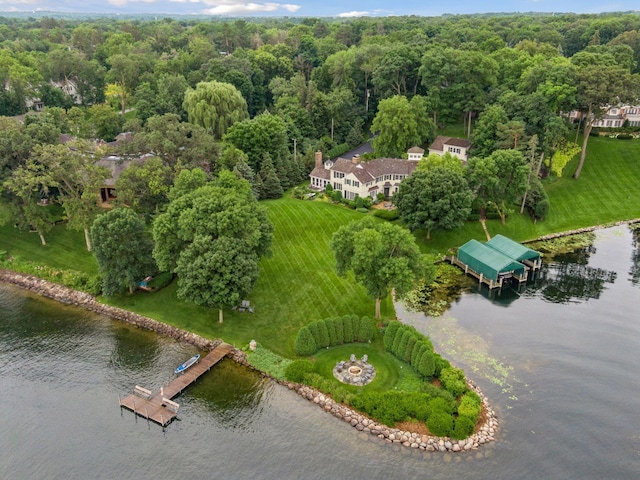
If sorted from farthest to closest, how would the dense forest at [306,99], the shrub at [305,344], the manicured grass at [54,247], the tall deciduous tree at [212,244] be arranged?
1. the dense forest at [306,99]
2. the manicured grass at [54,247]
3. the tall deciduous tree at [212,244]
4. the shrub at [305,344]

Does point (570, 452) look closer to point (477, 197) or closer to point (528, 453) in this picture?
point (528, 453)

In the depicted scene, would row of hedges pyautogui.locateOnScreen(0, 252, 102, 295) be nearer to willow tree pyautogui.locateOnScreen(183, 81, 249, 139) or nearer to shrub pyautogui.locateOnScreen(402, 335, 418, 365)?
shrub pyautogui.locateOnScreen(402, 335, 418, 365)

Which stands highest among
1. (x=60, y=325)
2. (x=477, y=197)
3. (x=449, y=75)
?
(x=449, y=75)

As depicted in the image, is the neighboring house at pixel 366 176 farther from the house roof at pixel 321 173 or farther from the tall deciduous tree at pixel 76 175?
the tall deciduous tree at pixel 76 175

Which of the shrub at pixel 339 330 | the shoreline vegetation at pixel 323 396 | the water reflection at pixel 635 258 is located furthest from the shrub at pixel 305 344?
the water reflection at pixel 635 258

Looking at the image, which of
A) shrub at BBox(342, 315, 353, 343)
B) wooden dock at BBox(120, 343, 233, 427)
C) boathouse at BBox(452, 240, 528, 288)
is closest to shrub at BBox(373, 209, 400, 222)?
boathouse at BBox(452, 240, 528, 288)

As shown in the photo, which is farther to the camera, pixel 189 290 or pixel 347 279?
pixel 347 279

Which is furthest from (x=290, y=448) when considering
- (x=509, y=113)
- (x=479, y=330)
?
(x=509, y=113)
